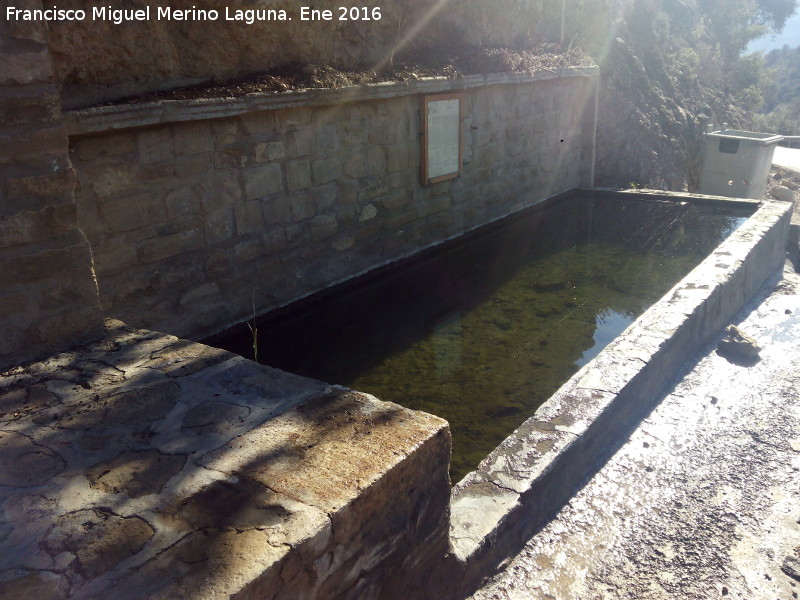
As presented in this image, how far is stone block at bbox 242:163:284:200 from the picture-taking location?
4418 millimetres

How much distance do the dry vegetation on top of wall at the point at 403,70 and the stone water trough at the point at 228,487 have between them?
2.19 m

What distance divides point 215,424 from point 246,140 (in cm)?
287

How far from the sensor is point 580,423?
304cm

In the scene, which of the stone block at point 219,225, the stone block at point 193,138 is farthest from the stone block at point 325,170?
→ the stone block at point 193,138

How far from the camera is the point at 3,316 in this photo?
2.30 meters

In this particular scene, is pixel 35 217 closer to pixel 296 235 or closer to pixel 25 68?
pixel 25 68

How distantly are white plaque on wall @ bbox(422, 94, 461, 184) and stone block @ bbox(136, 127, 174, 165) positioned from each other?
2.64 metres

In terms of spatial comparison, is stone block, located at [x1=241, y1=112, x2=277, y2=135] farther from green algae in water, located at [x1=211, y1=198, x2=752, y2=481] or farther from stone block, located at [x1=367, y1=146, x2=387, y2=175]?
green algae in water, located at [x1=211, y1=198, x2=752, y2=481]

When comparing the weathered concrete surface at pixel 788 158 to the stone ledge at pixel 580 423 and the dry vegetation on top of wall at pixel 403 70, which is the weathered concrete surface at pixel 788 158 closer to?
the dry vegetation on top of wall at pixel 403 70

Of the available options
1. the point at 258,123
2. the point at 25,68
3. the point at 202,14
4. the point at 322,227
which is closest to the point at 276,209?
the point at 322,227

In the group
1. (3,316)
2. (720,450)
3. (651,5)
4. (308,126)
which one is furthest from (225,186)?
(651,5)

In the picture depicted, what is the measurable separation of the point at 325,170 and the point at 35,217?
2845 mm

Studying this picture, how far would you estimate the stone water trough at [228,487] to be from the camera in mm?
1403

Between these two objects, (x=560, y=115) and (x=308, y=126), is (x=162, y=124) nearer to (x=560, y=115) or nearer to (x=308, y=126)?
(x=308, y=126)
